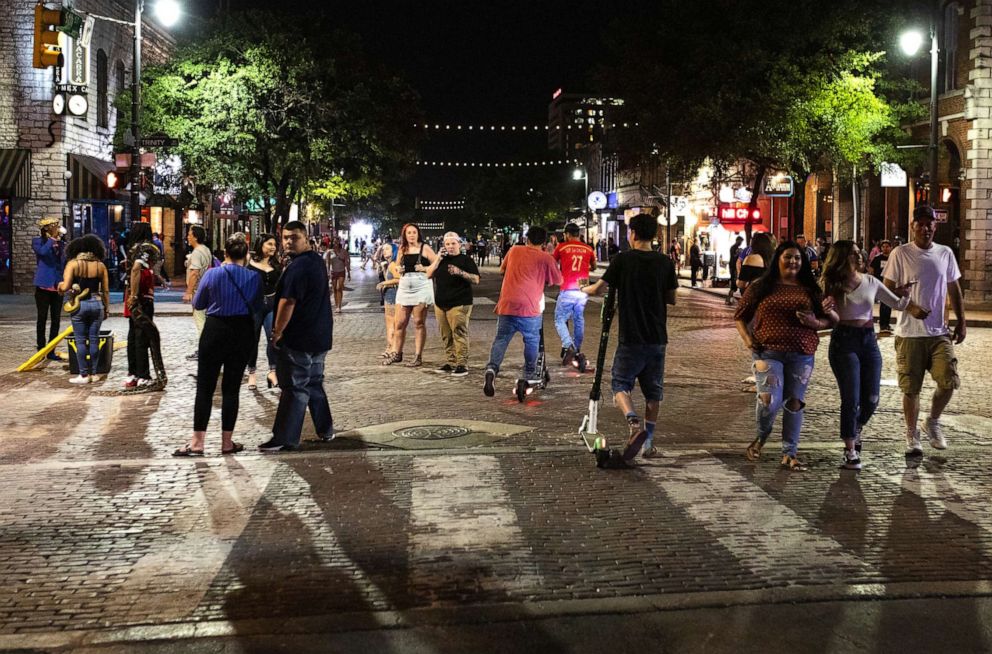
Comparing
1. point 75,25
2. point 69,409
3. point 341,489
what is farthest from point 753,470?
point 75,25

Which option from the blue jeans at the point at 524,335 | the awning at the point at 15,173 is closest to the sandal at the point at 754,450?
the blue jeans at the point at 524,335

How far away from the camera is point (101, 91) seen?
3108 cm

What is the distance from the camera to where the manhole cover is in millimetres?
8797

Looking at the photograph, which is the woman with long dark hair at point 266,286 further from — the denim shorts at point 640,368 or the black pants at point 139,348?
the denim shorts at point 640,368

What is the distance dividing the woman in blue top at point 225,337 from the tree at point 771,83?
24.0 m

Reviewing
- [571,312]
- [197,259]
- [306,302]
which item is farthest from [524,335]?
[197,259]

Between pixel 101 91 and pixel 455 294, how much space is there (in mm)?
22262

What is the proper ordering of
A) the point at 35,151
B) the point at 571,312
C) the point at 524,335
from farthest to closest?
the point at 35,151, the point at 571,312, the point at 524,335

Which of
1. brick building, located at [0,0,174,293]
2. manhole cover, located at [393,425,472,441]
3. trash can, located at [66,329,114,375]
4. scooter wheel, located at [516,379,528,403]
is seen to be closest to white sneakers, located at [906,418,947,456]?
manhole cover, located at [393,425,472,441]

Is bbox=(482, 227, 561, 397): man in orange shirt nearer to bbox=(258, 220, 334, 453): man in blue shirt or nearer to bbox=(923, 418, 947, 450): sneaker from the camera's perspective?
bbox=(258, 220, 334, 453): man in blue shirt

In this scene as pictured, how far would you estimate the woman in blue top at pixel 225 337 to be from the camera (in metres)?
7.97

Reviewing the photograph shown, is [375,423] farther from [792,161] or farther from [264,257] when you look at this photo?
[792,161]

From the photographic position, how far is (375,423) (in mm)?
9547

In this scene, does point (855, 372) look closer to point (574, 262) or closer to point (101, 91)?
point (574, 262)
